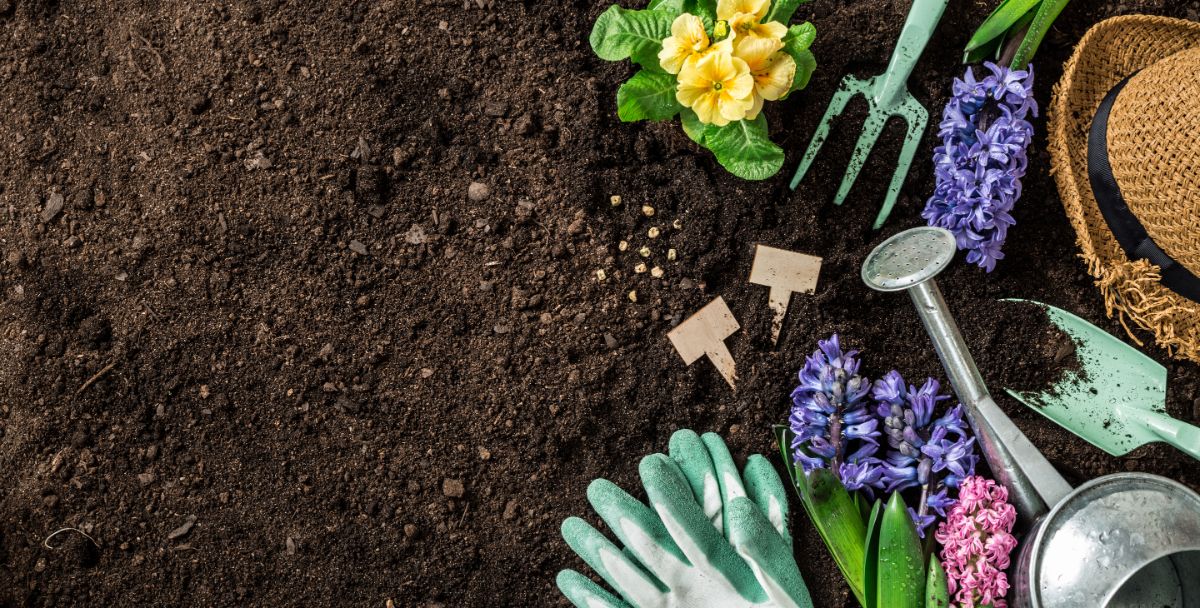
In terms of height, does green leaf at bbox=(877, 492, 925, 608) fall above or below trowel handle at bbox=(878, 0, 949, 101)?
below

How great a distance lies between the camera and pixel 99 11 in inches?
50.6

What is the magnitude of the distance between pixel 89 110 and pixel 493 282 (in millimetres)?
772

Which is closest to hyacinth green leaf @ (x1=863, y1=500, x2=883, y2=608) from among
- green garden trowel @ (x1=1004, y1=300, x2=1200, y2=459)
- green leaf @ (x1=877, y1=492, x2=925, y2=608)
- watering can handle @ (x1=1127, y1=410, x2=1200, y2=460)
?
green leaf @ (x1=877, y1=492, x2=925, y2=608)

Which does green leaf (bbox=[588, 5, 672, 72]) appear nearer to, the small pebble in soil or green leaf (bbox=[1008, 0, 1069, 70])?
the small pebble in soil

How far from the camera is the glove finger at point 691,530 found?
3.83 feet

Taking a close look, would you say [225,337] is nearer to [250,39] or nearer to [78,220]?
[78,220]

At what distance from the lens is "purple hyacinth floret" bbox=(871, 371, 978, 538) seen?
1132 millimetres

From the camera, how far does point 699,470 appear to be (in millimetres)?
1210

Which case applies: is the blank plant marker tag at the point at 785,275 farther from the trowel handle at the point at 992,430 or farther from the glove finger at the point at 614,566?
the glove finger at the point at 614,566

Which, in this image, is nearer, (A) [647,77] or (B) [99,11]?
(A) [647,77]

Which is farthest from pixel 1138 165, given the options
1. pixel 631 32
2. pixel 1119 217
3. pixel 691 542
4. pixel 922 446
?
pixel 691 542

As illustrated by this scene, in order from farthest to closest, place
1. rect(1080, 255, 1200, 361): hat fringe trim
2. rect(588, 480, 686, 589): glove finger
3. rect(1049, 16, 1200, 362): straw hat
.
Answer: rect(588, 480, 686, 589): glove finger → rect(1080, 255, 1200, 361): hat fringe trim → rect(1049, 16, 1200, 362): straw hat

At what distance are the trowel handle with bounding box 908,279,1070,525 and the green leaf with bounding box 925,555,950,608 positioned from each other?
16 cm

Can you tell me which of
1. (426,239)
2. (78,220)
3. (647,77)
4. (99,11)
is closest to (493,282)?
(426,239)
